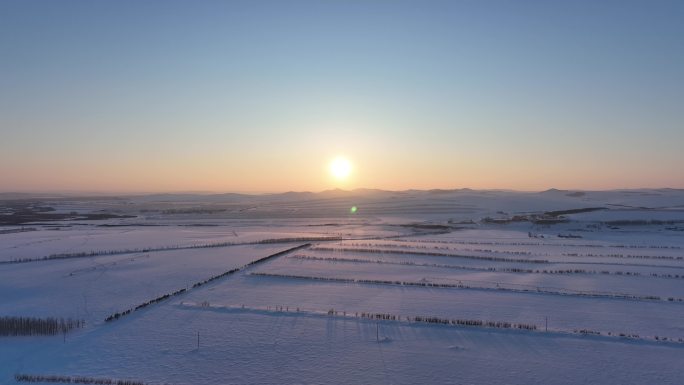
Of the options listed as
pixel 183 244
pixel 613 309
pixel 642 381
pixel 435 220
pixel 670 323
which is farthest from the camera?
pixel 435 220

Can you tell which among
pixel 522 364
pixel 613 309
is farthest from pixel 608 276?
pixel 522 364

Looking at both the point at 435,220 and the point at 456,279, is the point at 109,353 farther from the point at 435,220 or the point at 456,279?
→ the point at 435,220

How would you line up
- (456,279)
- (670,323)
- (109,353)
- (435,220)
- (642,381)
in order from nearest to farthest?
(642,381) → (109,353) → (670,323) → (456,279) → (435,220)

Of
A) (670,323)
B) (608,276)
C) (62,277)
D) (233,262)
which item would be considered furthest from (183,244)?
(670,323)

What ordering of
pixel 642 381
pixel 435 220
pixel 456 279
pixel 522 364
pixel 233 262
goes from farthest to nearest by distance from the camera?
pixel 435 220, pixel 233 262, pixel 456 279, pixel 522 364, pixel 642 381

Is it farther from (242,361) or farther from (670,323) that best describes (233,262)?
(670,323)

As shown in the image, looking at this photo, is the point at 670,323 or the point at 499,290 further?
the point at 499,290
